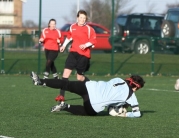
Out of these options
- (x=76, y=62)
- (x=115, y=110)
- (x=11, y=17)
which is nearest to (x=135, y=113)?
(x=115, y=110)

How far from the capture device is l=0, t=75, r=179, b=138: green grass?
9.05m

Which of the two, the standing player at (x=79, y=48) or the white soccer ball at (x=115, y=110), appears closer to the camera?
the white soccer ball at (x=115, y=110)

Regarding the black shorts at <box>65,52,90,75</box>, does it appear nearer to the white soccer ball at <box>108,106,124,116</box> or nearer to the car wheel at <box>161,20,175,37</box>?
the white soccer ball at <box>108,106,124,116</box>

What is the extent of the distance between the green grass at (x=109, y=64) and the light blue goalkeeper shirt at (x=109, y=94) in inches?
571

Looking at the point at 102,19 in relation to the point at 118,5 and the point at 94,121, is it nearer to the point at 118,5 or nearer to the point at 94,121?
the point at 118,5

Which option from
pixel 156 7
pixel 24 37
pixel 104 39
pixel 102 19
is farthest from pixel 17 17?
pixel 102 19

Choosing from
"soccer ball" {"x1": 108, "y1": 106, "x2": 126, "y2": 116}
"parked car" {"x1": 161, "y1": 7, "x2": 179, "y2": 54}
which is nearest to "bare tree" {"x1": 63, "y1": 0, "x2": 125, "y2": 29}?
"parked car" {"x1": 161, "y1": 7, "x2": 179, "y2": 54}

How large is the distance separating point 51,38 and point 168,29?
1015 centimetres

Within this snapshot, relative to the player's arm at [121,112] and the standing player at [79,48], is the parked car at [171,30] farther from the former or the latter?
the player's arm at [121,112]

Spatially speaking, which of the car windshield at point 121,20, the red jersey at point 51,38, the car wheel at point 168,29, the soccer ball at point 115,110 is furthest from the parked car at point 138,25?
the soccer ball at point 115,110

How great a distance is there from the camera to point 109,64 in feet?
83.9

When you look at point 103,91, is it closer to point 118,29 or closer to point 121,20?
point 118,29

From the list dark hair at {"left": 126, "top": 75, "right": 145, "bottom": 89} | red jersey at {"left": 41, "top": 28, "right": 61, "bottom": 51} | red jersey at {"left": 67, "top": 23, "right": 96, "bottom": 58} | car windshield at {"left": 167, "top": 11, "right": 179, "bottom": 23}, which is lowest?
dark hair at {"left": 126, "top": 75, "right": 145, "bottom": 89}

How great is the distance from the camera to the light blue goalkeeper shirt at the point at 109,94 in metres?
10.4
